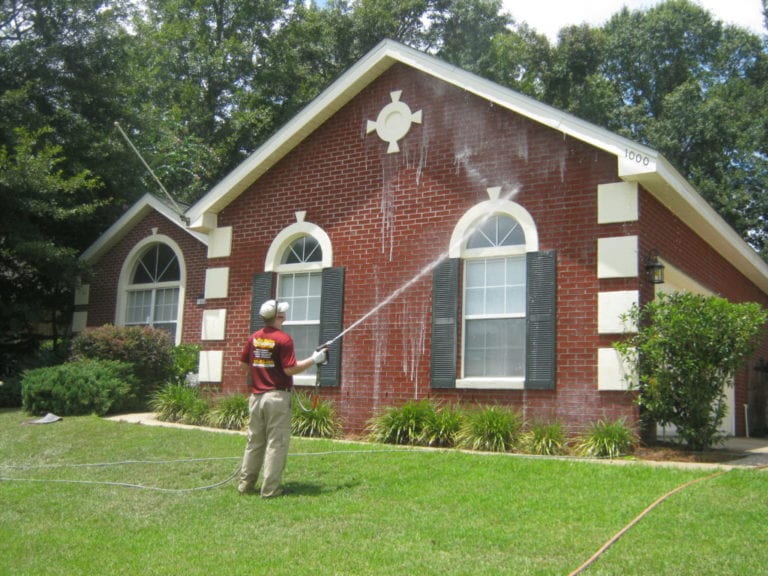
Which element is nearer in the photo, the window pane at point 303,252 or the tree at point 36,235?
the window pane at point 303,252

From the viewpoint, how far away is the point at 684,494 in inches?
288

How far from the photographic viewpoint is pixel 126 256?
722 inches

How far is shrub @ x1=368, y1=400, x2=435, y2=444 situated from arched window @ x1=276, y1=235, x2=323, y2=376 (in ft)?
6.78

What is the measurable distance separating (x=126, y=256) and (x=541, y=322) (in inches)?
416

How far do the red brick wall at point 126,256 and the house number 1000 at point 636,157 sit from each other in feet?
30.4

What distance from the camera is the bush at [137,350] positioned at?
15312 mm

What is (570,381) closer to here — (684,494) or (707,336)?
(707,336)

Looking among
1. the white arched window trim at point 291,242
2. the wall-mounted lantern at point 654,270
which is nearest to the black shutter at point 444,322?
the white arched window trim at point 291,242

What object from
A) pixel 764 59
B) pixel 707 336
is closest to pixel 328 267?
pixel 707 336

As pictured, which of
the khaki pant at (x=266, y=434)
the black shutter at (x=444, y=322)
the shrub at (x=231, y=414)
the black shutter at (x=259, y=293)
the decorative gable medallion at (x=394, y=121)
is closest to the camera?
the khaki pant at (x=266, y=434)

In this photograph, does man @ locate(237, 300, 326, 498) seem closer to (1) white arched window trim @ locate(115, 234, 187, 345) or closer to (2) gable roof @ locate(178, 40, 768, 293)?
(2) gable roof @ locate(178, 40, 768, 293)

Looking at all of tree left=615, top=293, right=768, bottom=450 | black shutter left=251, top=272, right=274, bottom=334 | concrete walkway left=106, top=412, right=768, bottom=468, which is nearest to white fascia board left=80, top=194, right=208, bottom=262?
black shutter left=251, top=272, right=274, bottom=334

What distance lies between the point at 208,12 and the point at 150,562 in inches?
1224

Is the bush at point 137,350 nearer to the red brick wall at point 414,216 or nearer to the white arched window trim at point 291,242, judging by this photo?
the red brick wall at point 414,216
